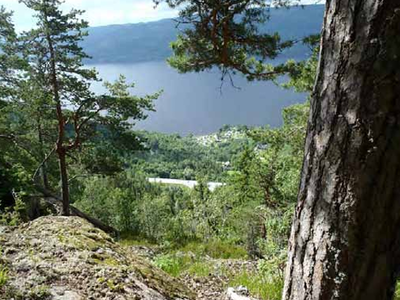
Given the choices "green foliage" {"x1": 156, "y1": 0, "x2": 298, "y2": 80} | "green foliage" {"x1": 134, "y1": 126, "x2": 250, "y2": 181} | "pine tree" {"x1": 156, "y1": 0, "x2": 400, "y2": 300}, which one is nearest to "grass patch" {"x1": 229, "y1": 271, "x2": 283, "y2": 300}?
"pine tree" {"x1": 156, "y1": 0, "x2": 400, "y2": 300}

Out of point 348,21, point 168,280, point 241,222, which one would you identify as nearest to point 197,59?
point 168,280

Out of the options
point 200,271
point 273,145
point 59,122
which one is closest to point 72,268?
point 200,271

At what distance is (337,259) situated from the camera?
3.52ft

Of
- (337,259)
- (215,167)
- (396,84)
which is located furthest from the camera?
(215,167)

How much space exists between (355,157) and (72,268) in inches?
51.4

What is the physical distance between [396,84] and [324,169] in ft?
0.93

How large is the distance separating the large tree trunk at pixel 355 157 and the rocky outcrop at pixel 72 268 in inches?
35.6

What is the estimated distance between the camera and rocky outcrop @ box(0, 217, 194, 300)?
5.16 feet

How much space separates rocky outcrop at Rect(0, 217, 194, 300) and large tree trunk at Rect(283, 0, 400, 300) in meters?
0.91

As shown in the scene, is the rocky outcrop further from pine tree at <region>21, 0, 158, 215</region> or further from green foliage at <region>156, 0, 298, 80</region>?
pine tree at <region>21, 0, 158, 215</region>

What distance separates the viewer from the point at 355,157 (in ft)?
3.35

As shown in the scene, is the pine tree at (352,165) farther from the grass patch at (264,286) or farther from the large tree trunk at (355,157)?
the grass patch at (264,286)

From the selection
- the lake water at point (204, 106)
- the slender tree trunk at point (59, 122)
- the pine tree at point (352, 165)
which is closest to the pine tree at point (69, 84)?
the slender tree trunk at point (59, 122)

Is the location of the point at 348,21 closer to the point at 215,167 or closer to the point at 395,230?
the point at 395,230
